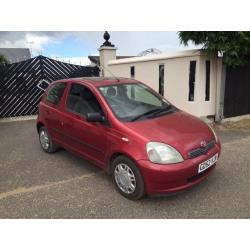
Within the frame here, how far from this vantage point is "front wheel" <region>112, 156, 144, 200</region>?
11.5ft

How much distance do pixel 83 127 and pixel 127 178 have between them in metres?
1.15

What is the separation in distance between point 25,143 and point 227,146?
461cm

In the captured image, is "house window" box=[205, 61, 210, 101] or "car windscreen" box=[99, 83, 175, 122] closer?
"car windscreen" box=[99, 83, 175, 122]

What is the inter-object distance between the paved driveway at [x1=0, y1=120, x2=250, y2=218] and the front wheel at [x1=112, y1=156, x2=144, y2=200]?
0.13 m

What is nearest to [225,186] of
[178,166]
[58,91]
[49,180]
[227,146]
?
[178,166]

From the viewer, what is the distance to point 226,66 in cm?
774

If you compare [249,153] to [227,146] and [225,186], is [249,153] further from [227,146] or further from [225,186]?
[225,186]

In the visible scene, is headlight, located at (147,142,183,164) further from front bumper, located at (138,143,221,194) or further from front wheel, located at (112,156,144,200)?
front wheel, located at (112,156,144,200)

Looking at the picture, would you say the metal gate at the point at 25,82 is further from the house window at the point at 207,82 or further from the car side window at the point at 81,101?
the car side window at the point at 81,101

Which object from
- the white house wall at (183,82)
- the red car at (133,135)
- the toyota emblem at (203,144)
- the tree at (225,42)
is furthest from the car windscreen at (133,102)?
the white house wall at (183,82)

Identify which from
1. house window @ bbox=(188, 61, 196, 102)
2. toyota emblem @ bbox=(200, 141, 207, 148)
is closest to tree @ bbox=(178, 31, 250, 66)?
house window @ bbox=(188, 61, 196, 102)

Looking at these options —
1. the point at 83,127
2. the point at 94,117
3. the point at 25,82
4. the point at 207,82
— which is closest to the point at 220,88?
the point at 207,82

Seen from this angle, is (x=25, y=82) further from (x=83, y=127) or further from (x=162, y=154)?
(x=162, y=154)

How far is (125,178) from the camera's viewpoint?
3.68m
